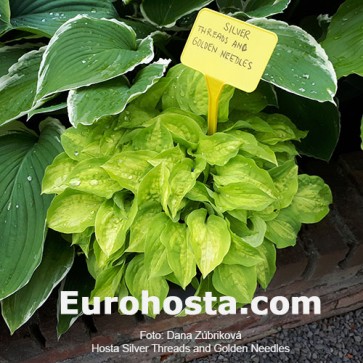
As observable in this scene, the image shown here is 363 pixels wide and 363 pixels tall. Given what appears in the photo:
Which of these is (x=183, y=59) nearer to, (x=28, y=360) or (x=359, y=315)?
(x=28, y=360)

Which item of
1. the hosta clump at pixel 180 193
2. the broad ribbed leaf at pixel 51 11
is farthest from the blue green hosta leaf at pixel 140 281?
the broad ribbed leaf at pixel 51 11

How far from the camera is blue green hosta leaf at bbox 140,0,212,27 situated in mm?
1007

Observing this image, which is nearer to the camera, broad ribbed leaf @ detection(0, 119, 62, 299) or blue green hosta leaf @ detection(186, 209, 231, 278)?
blue green hosta leaf @ detection(186, 209, 231, 278)

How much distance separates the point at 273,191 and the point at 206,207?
0.10 m

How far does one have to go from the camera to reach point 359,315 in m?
1.36

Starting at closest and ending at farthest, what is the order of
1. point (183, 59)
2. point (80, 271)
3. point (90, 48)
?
point (183, 59), point (90, 48), point (80, 271)

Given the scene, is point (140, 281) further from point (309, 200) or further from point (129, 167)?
point (309, 200)

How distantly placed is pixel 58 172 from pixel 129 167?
5.2 inches

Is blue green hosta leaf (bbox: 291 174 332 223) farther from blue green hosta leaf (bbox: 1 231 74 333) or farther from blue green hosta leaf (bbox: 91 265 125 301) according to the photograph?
blue green hosta leaf (bbox: 1 231 74 333)

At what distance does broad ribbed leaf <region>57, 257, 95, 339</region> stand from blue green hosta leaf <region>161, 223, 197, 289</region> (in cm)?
31

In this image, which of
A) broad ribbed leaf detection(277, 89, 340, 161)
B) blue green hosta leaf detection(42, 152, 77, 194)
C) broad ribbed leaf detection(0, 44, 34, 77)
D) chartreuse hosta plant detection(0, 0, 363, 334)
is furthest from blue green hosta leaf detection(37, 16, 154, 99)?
broad ribbed leaf detection(277, 89, 340, 161)

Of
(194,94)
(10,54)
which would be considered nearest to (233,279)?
(194,94)

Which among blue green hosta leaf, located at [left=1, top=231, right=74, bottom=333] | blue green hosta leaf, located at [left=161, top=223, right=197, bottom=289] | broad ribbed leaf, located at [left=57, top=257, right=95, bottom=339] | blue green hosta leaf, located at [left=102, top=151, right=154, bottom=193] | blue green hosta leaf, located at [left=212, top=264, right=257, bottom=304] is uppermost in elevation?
blue green hosta leaf, located at [left=102, top=151, right=154, bottom=193]

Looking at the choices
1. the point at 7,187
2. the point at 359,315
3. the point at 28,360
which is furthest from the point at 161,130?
the point at 359,315
